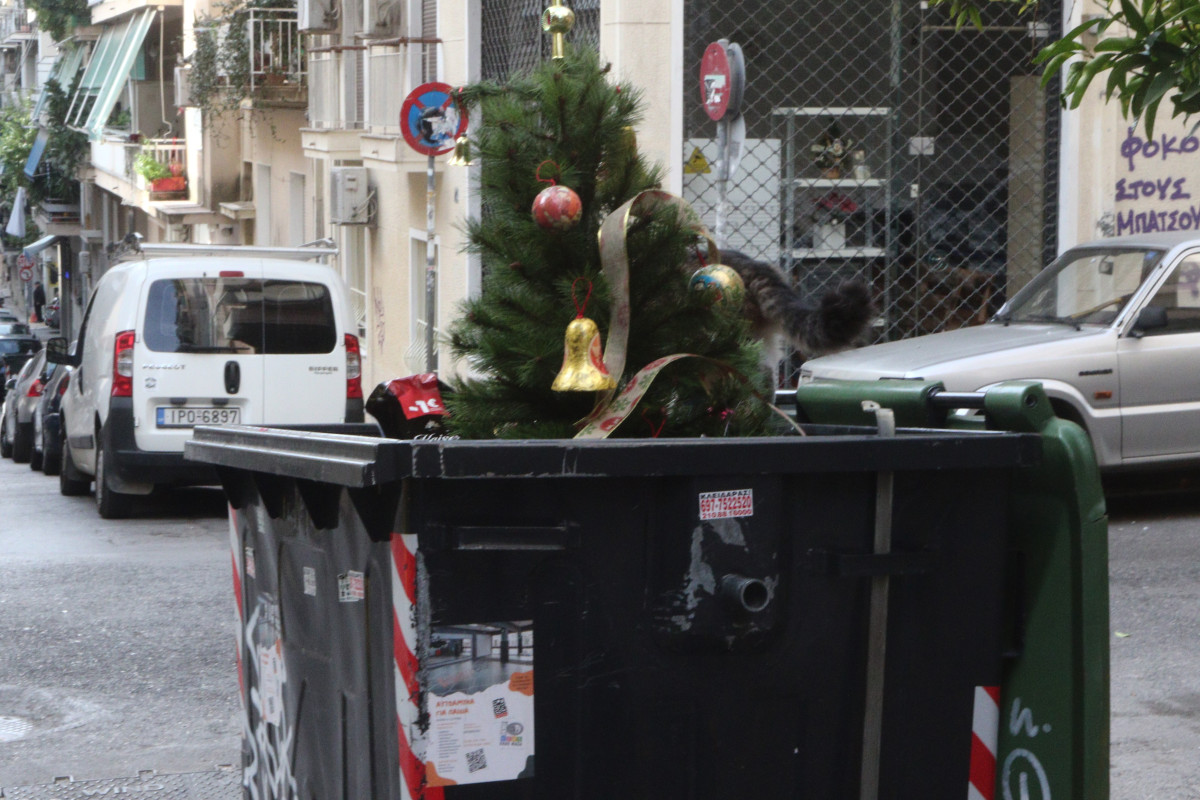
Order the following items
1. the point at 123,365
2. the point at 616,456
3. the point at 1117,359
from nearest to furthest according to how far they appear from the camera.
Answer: the point at 616,456 → the point at 1117,359 → the point at 123,365

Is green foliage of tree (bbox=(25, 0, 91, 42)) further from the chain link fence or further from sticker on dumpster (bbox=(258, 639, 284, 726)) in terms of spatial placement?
sticker on dumpster (bbox=(258, 639, 284, 726))

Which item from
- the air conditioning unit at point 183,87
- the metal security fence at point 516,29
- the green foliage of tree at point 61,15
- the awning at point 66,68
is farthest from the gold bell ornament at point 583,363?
the green foliage of tree at point 61,15

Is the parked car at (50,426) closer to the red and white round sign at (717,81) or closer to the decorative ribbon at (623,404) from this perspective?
the red and white round sign at (717,81)

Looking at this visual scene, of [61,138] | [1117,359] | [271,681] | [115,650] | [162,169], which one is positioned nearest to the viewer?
A: [271,681]

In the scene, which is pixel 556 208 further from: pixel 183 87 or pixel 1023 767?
pixel 183 87

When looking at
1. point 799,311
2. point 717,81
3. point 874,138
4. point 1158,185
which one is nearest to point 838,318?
point 799,311

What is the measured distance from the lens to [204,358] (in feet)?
35.7

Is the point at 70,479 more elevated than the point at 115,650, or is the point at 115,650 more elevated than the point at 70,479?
the point at 115,650

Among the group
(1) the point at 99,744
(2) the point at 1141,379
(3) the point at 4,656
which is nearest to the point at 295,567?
(1) the point at 99,744

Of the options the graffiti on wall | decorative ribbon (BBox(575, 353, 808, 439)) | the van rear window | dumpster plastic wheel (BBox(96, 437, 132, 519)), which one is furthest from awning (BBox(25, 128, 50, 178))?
decorative ribbon (BBox(575, 353, 808, 439))

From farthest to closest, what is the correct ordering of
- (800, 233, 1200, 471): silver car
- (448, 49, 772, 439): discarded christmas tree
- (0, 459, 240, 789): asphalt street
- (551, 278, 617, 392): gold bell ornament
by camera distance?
(800, 233, 1200, 471): silver car → (0, 459, 240, 789): asphalt street → (448, 49, 772, 439): discarded christmas tree → (551, 278, 617, 392): gold bell ornament

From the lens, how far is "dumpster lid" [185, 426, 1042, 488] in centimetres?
269

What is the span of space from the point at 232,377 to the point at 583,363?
26.6ft

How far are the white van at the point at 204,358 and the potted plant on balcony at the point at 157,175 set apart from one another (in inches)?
817
